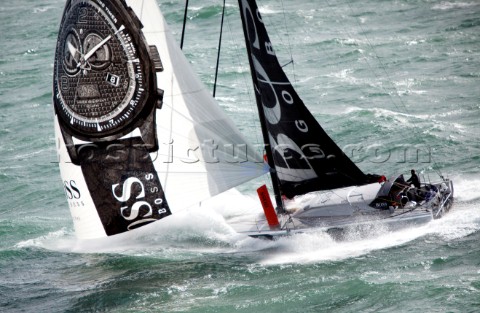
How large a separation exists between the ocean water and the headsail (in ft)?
5.54

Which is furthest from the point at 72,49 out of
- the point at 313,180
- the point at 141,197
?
the point at 313,180

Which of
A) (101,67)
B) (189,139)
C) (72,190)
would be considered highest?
(101,67)

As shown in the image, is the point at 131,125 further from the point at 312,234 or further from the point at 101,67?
the point at 312,234

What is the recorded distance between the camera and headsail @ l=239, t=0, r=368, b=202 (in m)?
22.3

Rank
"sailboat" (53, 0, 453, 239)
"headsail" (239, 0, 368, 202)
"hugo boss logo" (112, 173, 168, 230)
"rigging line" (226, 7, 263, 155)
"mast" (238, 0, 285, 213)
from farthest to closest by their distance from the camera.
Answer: "rigging line" (226, 7, 263, 155) < "headsail" (239, 0, 368, 202) < "mast" (238, 0, 285, 213) < "hugo boss logo" (112, 173, 168, 230) < "sailboat" (53, 0, 453, 239)

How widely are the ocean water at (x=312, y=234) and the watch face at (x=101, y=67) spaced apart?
419 centimetres

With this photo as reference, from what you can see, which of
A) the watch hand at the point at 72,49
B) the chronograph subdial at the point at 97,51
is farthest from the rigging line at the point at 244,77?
the watch hand at the point at 72,49

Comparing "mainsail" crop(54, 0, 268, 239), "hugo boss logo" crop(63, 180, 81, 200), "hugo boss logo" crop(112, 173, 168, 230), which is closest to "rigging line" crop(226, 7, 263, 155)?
"mainsail" crop(54, 0, 268, 239)

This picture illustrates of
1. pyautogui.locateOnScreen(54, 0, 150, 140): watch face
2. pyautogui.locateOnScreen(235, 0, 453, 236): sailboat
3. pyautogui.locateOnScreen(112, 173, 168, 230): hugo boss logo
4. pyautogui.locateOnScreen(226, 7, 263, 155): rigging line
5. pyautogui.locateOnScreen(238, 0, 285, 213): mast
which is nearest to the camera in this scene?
pyautogui.locateOnScreen(54, 0, 150, 140): watch face

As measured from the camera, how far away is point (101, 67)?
67.9 ft

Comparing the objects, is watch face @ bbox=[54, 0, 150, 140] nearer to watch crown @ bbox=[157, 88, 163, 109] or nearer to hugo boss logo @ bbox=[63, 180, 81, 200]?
watch crown @ bbox=[157, 88, 163, 109]

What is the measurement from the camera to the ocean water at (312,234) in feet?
65.1

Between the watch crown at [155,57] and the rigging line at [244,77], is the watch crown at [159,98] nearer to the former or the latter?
the watch crown at [155,57]

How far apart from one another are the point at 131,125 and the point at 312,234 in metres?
5.48
